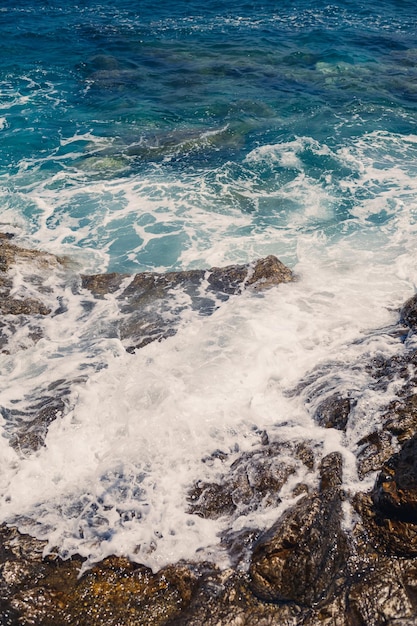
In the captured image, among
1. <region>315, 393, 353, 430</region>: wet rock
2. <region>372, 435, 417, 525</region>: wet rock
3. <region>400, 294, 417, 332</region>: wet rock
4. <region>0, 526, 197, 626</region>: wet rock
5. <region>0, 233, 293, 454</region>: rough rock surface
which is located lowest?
<region>0, 233, 293, 454</region>: rough rock surface

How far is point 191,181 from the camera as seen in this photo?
16.8m

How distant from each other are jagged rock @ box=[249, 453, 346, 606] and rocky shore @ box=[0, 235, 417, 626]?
1 cm

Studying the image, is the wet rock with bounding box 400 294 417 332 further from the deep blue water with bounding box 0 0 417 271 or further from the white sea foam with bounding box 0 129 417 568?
the deep blue water with bounding box 0 0 417 271

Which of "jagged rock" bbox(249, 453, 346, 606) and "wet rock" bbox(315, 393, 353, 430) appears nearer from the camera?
"jagged rock" bbox(249, 453, 346, 606)

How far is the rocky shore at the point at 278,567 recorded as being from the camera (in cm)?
491

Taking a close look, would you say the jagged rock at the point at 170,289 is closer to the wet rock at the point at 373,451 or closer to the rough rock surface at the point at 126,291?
the rough rock surface at the point at 126,291

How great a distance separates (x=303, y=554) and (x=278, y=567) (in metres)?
0.31

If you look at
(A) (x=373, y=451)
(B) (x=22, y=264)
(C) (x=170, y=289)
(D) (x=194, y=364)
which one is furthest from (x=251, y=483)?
(B) (x=22, y=264)

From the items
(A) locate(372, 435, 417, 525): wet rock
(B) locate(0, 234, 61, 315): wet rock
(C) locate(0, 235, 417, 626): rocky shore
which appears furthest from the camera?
(B) locate(0, 234, 61, 315): wet rock

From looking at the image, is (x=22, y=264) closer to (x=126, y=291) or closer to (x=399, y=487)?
(x=126, y=291)

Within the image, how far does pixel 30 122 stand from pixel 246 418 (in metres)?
18.7

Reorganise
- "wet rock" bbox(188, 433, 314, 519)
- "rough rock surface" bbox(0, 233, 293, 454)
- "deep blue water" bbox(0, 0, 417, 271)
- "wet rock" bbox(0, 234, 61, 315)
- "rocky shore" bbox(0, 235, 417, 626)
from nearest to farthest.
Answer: "rocky shore" bbox(0, 235, 417, 626)
"wet rock" bbox(188, 433, 314, 519)
"rough rock surface" bbox(0, 233, 293, 454)
"wet rock" bbox(0, 234, 61, 315)
"deep blue water" bbox(0, 0, 417, 271)

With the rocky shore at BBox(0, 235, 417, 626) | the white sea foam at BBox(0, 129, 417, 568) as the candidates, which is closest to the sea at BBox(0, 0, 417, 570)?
the white sea foam at BBox(0, 129, 417, 568)

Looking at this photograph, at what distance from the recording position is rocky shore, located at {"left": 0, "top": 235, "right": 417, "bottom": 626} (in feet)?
16.1
